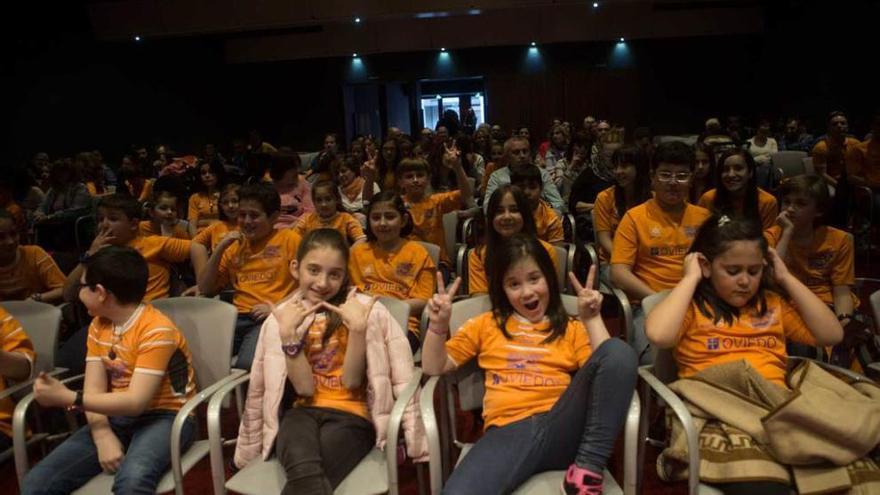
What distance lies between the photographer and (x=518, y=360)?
2.07 metres

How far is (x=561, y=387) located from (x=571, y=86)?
12732 mm

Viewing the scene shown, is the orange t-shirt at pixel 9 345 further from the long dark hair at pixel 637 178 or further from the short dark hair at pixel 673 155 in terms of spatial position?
the long dark hair at pixel 637 178

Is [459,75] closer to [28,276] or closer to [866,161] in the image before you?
[866,161]

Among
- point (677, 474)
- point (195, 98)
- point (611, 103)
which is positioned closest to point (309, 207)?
point (677, 474)

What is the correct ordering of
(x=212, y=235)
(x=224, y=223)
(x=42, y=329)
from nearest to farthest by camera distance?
(x=42, y=329)
(x=212, y=235)
(x=224, y=223)

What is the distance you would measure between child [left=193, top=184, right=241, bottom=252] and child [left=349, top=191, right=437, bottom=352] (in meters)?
0.90

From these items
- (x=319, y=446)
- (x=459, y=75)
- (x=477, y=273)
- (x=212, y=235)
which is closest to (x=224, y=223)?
(x=212, y=235)

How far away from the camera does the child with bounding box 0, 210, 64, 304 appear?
10.2 feet

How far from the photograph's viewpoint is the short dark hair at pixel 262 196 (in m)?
3.14

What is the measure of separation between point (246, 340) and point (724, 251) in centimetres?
201

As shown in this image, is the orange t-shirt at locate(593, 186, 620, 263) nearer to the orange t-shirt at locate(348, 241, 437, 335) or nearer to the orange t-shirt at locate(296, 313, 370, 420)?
the orange t-shirt at locate(348, 241, 437, 335)

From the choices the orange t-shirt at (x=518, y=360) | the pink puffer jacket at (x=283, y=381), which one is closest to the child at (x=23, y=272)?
the pink puffer jacket at (x=283, y=381)

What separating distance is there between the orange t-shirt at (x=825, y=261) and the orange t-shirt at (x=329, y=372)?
6.30ft

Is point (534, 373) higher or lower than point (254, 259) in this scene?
lower
